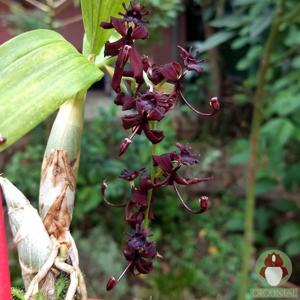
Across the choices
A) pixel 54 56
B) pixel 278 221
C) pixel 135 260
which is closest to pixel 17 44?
pixel 54 56

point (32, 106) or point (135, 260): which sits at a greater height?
point (32, 106)

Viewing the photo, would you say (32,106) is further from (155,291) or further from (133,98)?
(155,291)

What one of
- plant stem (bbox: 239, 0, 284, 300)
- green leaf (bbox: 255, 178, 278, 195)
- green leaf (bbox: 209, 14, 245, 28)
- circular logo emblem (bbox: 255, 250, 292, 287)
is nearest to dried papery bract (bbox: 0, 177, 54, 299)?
circular logo emblem (bbox: 255, 250, 292, 287)

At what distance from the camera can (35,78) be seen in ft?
1.45

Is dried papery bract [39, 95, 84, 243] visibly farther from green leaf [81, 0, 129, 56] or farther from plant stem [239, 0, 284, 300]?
plant stem [239, 0, 284, 300]

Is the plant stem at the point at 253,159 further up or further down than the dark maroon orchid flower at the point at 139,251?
further down

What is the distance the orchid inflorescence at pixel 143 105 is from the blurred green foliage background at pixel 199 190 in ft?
2.68

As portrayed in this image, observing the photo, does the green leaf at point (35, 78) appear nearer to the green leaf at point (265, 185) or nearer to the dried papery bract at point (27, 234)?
the dried papery bract at point (27, 234)

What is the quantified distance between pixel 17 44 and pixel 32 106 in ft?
0.19

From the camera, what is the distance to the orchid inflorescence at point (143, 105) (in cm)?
42

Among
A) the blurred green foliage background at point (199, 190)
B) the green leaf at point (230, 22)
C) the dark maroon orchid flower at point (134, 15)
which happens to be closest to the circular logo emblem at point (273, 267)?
the dark maroon orchid flower at point (134, 15)

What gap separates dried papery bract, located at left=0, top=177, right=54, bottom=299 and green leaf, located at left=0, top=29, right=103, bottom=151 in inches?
2.2

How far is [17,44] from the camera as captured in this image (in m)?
0.46

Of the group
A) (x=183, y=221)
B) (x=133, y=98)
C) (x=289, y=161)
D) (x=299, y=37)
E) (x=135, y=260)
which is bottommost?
(x=183, y=221)
